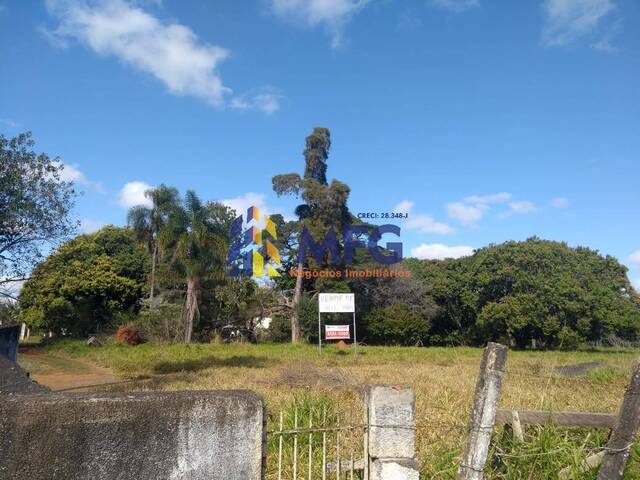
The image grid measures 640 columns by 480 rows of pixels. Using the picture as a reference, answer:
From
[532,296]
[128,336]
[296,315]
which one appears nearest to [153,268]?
[128,336]

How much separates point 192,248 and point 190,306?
312 centimetres

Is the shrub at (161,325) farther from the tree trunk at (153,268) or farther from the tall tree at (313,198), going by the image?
the tall tree at (313,198)

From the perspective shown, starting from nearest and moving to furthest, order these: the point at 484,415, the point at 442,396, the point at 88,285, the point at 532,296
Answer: the point at 484,415
the point at 442,396
the point at 88,285
the point at 532,296

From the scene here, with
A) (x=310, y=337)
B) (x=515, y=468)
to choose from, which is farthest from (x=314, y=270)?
(x=515, y=468)

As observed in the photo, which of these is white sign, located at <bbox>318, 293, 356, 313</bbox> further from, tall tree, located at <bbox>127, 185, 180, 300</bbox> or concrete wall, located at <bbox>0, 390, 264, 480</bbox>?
concrete wall, located at <bbox>0, 390, 264, 480</bbox>

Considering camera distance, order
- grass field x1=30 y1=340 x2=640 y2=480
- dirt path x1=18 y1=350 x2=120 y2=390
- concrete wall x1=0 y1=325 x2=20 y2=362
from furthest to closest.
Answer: dirt path x1=18 y1=350 x2=120 y2=390 < concrete wall x1=0 y1=325 x2=20 y2=362 < grass field x1=30 y1=340 x2=640 y2=480

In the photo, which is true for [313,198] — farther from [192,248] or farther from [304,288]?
[192,248]

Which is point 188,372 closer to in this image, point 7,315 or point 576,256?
point 7,315

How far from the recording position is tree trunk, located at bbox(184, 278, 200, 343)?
1035 inches

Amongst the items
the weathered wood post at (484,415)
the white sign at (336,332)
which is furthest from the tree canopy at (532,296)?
the weathered wood post at (484,415)

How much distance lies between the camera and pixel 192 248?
26.2 meters

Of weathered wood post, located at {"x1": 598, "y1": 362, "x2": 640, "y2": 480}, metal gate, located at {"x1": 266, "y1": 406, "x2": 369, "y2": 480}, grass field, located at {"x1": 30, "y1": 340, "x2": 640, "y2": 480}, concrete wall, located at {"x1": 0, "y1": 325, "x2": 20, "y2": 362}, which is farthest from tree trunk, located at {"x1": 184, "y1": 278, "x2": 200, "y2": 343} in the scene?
weathered wood post, located at {"x1": 598, "y1": 362, "x2": 640, "y2": 480}

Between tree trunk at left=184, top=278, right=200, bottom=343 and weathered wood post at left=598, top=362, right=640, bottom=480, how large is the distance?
24190 mm

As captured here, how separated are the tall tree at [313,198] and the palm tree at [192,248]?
5706 millimetres
